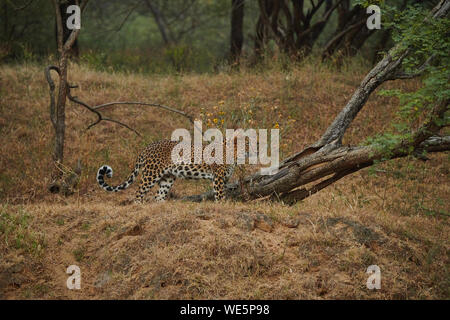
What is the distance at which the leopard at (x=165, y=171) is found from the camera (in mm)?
9070

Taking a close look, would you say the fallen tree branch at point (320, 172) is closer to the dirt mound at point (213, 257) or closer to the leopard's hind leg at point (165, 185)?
the leopard's hind leg at point (165, 185)

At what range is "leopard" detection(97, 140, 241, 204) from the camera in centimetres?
907

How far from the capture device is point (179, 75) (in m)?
15.6

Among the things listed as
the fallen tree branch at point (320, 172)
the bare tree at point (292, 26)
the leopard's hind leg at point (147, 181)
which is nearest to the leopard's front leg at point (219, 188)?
the fallen tree branch at point (320, 172)

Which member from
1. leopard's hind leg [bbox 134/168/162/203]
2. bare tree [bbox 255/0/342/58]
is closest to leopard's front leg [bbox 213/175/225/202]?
leopard's hind leg [bbox 134/168/162/203]

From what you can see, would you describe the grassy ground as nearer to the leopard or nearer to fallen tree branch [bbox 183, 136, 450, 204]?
fallen tree branch [bbox 183, 136, 450, 204]

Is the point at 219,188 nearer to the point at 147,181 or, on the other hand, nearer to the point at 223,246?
the point at 147,181

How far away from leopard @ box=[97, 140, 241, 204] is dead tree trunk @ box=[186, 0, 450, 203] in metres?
0.32

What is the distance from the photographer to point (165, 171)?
30.6 feet

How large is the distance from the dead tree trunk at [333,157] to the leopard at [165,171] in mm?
321

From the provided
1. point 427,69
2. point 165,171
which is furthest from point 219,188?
point 427,69

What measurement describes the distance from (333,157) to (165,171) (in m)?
2.96

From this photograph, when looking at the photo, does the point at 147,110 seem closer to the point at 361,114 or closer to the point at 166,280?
the point at 361,114

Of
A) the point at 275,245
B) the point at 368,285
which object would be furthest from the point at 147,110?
the point at 368,285
